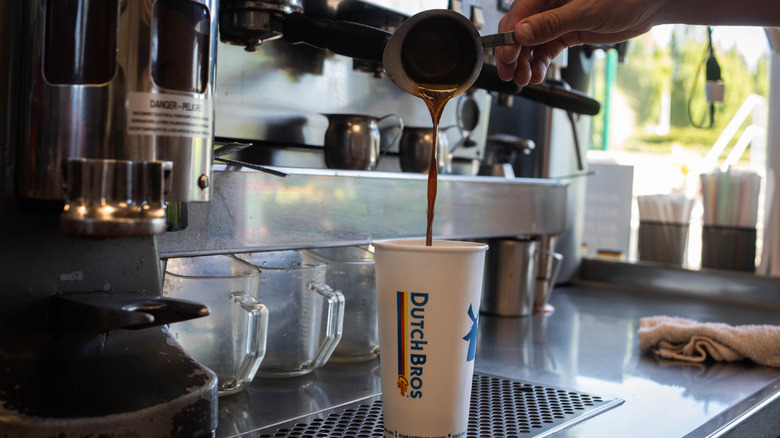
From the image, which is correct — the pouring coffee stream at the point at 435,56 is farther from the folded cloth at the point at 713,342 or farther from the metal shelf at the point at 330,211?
the folded cloth at the point at 713,342

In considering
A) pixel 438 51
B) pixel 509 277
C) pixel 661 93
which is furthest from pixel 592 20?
pixel 661 93

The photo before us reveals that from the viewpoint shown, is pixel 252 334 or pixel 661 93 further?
pixel 661 93

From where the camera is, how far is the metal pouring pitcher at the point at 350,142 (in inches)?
46.2

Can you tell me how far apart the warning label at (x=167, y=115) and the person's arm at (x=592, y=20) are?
1.29ft

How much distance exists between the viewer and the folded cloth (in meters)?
1.21

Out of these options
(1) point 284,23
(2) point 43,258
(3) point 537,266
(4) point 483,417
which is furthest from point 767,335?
(2) point 43,258

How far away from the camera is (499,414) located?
875mm

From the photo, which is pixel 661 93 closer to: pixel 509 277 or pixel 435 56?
pixel 509 277

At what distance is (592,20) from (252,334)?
0.54 m

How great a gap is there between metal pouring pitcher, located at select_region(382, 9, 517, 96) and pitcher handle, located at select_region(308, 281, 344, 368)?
0.86 ft

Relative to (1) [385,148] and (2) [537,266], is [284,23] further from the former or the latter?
(2) [537,266]

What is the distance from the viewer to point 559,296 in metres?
1.86

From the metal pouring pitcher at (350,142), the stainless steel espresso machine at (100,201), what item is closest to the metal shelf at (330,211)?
the metal pouring pitcher at (350,142)

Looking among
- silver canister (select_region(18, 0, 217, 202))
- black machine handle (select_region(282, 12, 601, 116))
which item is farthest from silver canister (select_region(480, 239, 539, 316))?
silver canister (select_region(18, 0, 217, 202))
